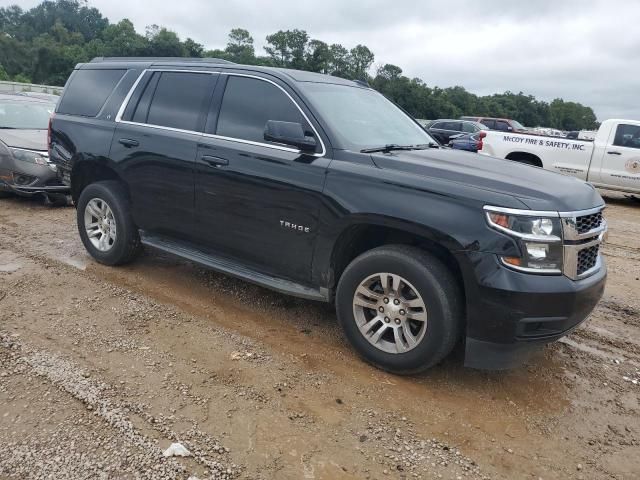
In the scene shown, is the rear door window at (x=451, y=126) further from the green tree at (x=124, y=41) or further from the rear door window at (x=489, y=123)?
the green tree at (x=124, y=41)

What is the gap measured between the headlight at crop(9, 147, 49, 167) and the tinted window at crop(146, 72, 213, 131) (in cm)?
375

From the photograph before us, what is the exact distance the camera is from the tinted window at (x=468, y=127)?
71.1ft

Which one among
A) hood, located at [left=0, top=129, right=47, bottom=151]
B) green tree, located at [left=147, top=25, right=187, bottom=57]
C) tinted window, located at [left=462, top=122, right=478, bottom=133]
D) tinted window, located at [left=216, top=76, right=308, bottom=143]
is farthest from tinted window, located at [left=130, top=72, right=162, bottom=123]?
green tree, located at [left=147, top=25, right=187, bottom=57]

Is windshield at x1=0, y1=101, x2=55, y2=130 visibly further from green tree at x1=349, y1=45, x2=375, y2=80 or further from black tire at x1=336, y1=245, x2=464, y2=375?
green tree at x1=349, y1=45, x2=375, y2=80

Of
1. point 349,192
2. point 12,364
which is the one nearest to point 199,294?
point 12,364

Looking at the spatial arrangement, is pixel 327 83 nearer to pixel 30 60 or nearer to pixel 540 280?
pixel 540 280

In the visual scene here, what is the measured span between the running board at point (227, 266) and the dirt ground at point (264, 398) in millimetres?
382

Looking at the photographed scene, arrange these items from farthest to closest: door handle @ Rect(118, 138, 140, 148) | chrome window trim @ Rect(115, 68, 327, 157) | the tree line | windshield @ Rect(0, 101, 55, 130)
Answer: the tree line < windshield @ Rect(0, 101, 55, 130) < door handle @ Rect(118, 138, 140, 148) < chrome window trim @ Rect(115, 68, 327, 157)

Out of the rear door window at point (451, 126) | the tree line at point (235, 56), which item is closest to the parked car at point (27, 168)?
the rear door window at point (451, 126)

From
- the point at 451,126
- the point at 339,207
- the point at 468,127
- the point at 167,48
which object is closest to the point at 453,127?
the point at 451,126

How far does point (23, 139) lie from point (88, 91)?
10.8 feet

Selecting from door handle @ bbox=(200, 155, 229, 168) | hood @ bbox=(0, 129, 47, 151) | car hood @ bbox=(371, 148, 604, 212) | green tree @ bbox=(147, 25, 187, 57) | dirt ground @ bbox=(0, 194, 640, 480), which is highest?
green tree @ bbox=(147, 25, 187, 57)

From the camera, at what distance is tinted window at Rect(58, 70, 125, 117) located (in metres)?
5.11

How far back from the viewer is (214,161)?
13.6 ft
